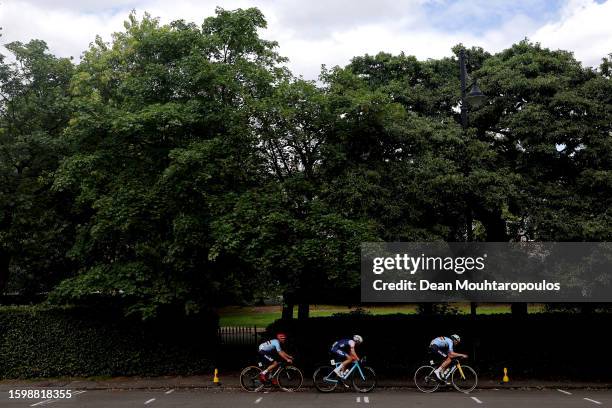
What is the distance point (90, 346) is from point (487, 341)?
13938mm

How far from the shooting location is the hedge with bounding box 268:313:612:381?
1850 centimetres

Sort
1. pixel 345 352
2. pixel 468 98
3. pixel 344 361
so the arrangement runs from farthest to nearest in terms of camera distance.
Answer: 1. pixel 345 352
2. pixel 344 361
3. pixel 468 98

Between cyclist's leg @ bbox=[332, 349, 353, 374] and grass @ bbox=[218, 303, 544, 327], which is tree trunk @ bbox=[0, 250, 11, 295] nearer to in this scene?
cyclist's leg @ bbox=[332, 349, 353, 374]

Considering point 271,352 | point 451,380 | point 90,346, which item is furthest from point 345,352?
point 90,346

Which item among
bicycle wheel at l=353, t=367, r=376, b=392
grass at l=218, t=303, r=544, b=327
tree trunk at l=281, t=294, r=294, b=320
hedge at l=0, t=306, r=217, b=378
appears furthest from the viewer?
grass at l=218, t=303, r=544, b=327

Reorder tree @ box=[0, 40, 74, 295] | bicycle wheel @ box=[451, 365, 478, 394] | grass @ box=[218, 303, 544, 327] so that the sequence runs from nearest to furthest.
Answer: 1. bicycle wheel @ box=[451, 365, 478, 394]
2. tree @ box=[0, 40, 74, 295]
3. grass @ box=[218, 303, 544, 327]

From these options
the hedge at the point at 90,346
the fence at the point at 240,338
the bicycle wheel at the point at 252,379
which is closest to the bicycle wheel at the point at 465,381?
the bicycle wheel at the point at 252,379

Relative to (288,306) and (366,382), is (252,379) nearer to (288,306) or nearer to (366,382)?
(366,382)

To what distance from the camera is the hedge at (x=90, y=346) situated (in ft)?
62.0

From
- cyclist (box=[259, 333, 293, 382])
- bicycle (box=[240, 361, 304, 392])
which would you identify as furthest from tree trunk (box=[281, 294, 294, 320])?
cyclist (box=[259, 333, 293, 382])

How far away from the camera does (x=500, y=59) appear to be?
21000 mm

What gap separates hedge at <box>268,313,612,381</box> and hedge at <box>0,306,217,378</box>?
12.5 ft

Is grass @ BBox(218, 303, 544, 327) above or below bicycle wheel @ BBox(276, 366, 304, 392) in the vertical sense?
below

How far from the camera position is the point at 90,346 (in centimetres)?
1903
